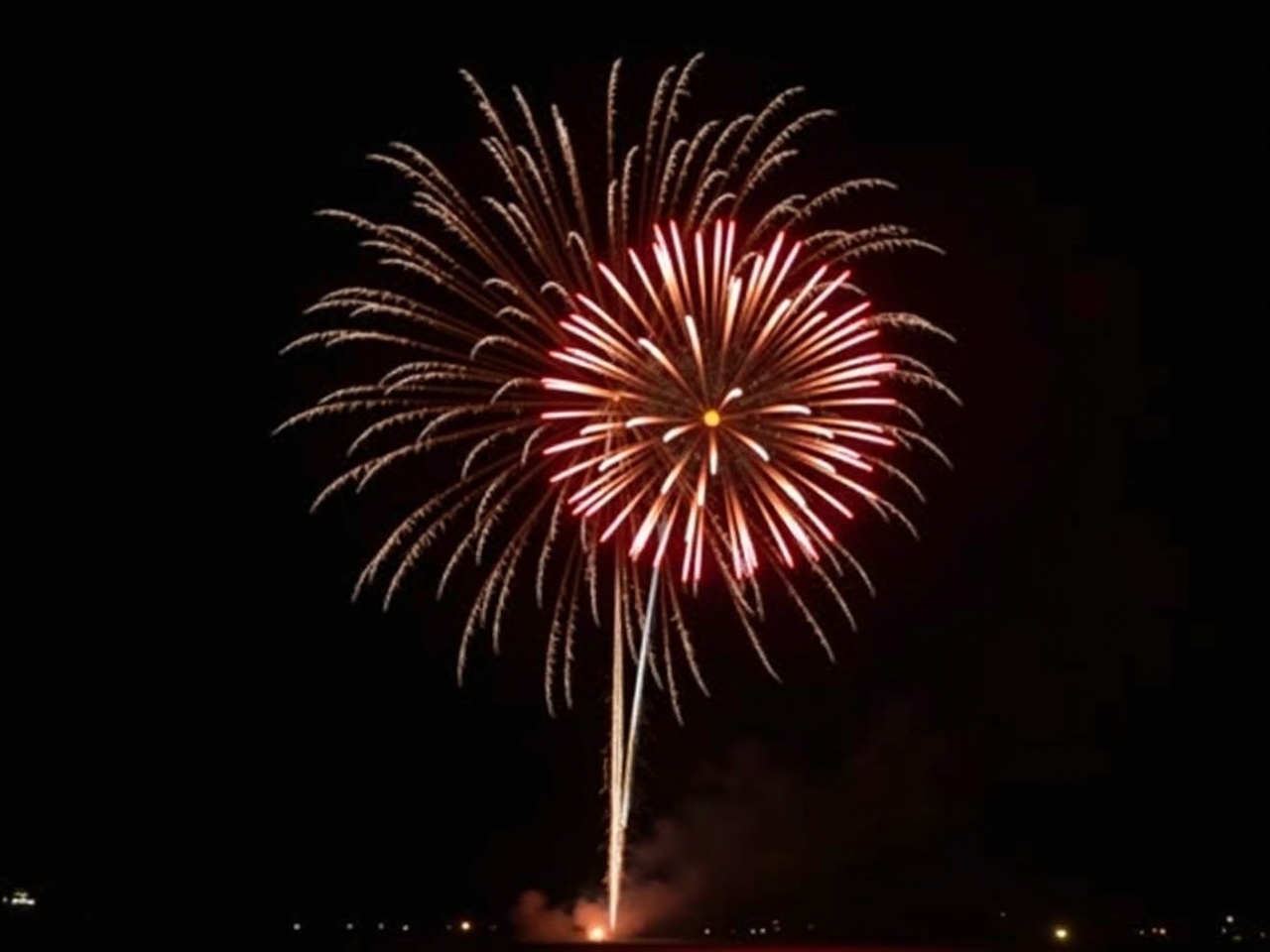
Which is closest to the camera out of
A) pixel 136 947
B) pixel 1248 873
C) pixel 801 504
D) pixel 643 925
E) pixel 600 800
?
pixel 801 504

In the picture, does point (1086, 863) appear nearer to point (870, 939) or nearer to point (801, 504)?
point (870, 939)

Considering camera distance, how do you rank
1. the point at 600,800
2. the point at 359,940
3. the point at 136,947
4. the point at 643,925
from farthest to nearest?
1. the point at 600,800
2. the point at 643,925
3. the point at 359,940
4. the point at 136,947

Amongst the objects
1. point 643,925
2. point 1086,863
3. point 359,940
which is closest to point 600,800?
point 643,925

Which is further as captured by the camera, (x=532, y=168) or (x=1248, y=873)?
(x=1248, y=873)

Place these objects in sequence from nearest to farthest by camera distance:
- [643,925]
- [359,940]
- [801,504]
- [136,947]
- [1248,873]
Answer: [801,504], [136,947], [359,940], [643,925], [1248,873]

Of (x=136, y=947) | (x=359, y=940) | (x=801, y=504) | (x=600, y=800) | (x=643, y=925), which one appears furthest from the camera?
(x=600, y=800)

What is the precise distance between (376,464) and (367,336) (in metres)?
2.34

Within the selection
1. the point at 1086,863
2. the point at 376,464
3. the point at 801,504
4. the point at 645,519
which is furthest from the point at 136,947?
the point at 1086,863

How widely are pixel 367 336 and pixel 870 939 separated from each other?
2311 cm

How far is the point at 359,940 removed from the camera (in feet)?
140

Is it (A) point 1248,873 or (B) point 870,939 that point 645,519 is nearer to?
(B) point 870,939

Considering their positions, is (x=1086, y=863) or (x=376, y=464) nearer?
(x=376, y=464)

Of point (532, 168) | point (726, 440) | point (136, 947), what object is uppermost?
point (532, 168)

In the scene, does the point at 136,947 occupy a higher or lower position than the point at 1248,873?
lower
